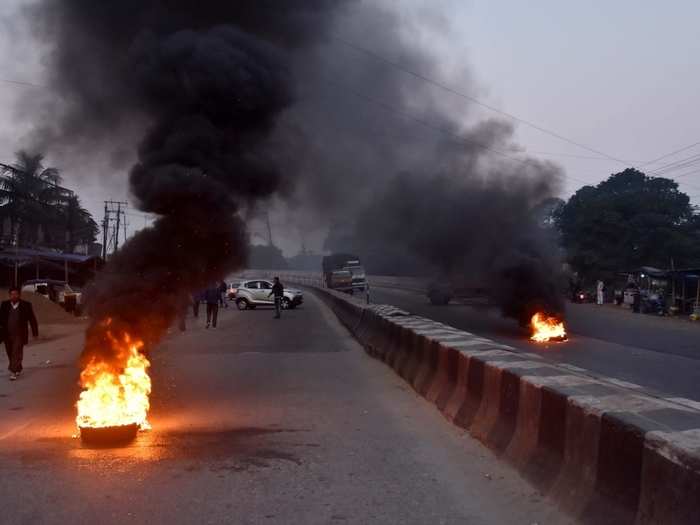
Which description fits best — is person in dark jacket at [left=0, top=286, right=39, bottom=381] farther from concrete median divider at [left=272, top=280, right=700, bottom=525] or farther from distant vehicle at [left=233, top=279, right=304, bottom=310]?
distant vehicle at [left=233, top=279, right=304, bottom=310]

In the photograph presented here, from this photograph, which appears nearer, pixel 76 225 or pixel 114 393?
pixel 114 393

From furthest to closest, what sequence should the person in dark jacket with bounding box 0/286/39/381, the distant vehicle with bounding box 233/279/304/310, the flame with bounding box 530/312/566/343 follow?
the distant vehicle with bounding box 233/279/304/310
the flame with bounding box 530/312/566/343
the person in dark jacket with bounding box 0/286/39/381

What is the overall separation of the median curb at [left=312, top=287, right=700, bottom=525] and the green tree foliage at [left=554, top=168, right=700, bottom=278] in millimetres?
36157

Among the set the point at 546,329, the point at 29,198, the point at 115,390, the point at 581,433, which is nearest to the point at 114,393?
the point at 115,390

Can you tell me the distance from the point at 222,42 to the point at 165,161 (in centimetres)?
186

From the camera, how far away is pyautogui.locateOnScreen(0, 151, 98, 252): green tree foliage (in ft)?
126

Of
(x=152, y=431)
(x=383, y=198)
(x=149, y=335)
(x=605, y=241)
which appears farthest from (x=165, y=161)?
(x=605, y=241)

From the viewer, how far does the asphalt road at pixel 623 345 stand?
11859 millimetres

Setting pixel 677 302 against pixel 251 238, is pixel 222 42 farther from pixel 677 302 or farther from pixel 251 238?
pixel 677 302

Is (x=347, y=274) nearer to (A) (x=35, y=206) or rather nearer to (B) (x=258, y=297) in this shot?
(B) (x=258, y=297)

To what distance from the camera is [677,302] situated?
30266 mm

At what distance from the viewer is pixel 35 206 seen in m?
39.7

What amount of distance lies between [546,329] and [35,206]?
30465mm

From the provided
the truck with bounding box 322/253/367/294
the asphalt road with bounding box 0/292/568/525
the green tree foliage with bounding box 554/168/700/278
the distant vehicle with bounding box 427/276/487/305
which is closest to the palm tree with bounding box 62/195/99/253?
the truck with bounding box 322/253/367/294
